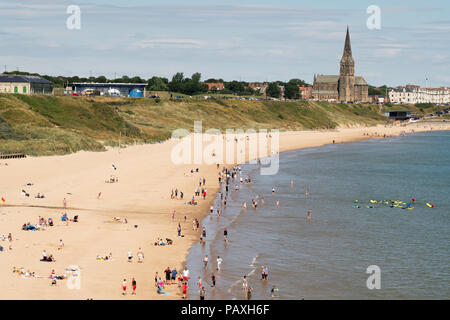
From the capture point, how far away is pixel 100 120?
105625 millimetres

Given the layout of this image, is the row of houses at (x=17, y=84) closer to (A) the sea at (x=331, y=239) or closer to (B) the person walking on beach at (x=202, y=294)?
(A) the sea at (x=331, y=239)

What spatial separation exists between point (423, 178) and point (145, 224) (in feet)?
157

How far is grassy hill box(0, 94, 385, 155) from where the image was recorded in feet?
261

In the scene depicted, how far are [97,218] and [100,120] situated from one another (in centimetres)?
6333

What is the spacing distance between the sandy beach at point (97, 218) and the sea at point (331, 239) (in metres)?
Result: 2.57

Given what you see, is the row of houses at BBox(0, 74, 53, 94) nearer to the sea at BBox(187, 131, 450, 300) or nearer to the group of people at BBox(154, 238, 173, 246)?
the sea at BBox(187, 131, 450, 300)

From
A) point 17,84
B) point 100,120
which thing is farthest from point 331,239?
point 17,84

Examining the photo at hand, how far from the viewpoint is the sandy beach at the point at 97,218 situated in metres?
30.6

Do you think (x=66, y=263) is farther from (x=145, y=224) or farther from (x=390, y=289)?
(x=390, y=289)

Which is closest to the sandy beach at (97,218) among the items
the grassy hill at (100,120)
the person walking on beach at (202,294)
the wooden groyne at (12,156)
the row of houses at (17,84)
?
the person walking on beach at (202,294)

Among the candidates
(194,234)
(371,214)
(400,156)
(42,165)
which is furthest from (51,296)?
(400,156)

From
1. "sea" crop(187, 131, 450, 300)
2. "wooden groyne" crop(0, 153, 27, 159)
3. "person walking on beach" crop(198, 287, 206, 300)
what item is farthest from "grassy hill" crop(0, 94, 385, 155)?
"person walking on beach" crop(198, 287, 206, 300)

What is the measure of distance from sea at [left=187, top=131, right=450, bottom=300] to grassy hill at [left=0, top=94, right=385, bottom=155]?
2542 cm
